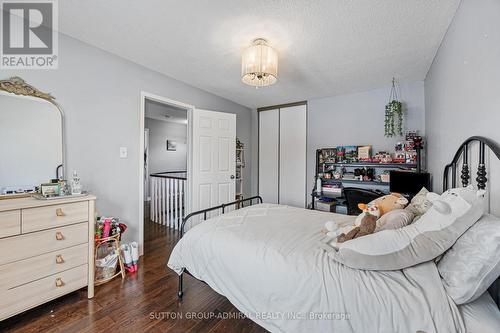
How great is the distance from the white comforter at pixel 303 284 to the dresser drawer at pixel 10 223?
1.09m

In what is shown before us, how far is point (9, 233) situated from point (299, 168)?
3.73 metres

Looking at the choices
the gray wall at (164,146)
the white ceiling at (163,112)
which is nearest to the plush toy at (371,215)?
the white ceiling at (163,112)

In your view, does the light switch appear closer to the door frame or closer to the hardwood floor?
the door frame

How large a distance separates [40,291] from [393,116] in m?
4.15

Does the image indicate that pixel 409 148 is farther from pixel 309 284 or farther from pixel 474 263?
pixel 309 284

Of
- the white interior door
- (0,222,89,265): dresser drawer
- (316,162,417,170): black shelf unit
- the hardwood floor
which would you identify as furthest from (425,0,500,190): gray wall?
(0,222,89,265): dresser drawer

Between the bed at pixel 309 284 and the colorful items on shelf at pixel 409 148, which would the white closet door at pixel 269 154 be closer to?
the colorful items on shelf at pixel 409 148

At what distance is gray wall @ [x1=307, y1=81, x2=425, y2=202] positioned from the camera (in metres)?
3.05

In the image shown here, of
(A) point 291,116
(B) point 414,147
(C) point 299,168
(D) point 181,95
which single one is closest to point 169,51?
(D) point 181,95

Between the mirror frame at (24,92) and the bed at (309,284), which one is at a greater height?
the mirror frame at (24,92)

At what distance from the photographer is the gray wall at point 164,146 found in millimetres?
5996

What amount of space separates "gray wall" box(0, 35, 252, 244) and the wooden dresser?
23.5 inches

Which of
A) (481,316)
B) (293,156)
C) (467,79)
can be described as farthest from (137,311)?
(293,156)

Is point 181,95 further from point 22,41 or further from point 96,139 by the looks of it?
point 22,41
